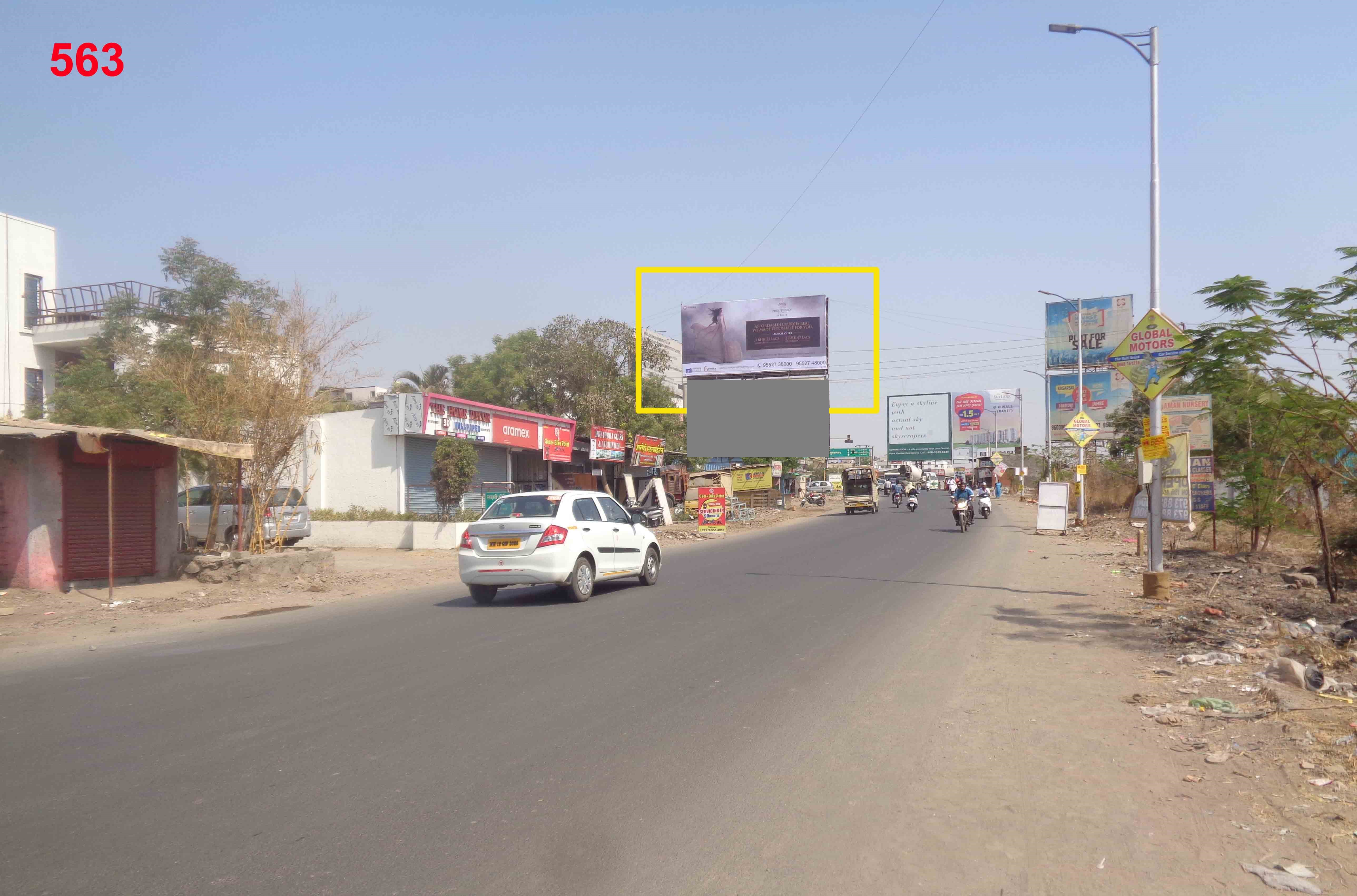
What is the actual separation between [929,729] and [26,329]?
123ft

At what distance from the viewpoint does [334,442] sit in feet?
88.1

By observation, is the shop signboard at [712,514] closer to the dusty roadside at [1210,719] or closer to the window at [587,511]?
the window at [587,511]

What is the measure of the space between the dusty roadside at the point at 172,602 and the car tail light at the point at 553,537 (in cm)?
352

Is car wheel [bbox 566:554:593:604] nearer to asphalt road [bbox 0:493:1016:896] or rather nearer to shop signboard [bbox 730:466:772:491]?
asphalt road [bbox 0:493:1016:896]

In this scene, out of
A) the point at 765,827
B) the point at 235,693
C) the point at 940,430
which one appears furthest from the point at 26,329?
the point at 940,430

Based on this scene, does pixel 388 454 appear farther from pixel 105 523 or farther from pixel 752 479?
pixel 752 479

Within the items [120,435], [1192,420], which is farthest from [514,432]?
[1192,420]

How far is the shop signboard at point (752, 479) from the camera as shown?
49.0m

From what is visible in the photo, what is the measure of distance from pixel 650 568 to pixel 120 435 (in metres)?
8.20

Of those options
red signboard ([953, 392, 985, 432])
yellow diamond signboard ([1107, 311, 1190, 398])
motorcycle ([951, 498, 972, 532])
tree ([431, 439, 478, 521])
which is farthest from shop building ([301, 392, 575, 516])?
red signboard ([953, 392, 985, 432])

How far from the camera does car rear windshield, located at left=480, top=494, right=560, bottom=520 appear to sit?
44.5ft

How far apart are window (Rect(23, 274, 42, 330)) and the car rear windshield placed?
29.1m

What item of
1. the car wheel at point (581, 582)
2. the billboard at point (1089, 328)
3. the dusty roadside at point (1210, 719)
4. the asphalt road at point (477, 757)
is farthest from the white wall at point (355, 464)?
the billboard at point (1089, 328)

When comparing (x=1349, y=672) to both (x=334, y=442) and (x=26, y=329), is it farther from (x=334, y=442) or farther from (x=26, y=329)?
(x=26, y=329)
